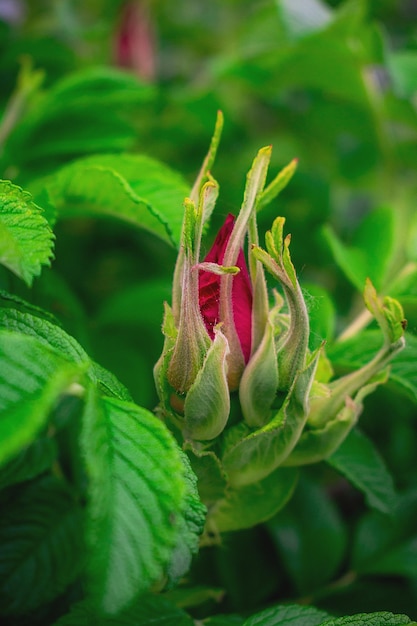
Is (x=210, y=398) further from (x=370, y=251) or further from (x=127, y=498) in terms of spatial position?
(x=370, y=251)

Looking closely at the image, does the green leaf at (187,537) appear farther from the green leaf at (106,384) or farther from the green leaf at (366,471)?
the green leaf at (366,471)

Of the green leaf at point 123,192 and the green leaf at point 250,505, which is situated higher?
the green leaf at point 123,192

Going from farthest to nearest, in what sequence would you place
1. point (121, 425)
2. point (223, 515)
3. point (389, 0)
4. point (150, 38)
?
point (389, 0)
point (150, 38)
point (223, 515)
point (121, 425)

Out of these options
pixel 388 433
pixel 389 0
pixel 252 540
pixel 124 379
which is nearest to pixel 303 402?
pixel 124 379

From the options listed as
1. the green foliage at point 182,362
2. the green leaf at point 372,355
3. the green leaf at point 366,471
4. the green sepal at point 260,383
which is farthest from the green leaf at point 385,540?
the green sepal at point 260,383

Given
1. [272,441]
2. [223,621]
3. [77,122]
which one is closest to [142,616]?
[223,621]

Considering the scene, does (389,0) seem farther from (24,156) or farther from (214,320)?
(214,320)
